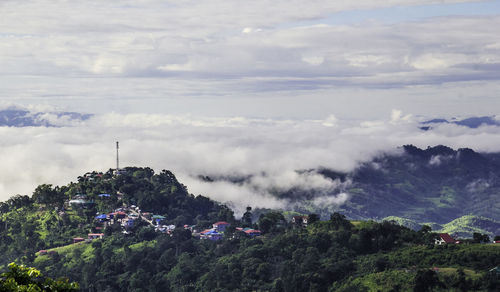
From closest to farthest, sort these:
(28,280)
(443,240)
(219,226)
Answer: (28,280) < (443,240) < (219,226)

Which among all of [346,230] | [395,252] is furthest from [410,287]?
[346,230]

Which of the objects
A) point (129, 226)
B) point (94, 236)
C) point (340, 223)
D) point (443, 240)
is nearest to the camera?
point (443, 240)

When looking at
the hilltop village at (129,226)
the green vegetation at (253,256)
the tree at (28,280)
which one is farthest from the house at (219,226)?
the tree at (28,280)

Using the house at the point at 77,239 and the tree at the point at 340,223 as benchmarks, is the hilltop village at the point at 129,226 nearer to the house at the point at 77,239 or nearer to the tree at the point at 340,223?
the house at the point at 77,239

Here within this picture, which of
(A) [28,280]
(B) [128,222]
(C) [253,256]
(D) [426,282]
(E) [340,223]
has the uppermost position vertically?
(A) [28,280]

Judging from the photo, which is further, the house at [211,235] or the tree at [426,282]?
the house at [211,235]

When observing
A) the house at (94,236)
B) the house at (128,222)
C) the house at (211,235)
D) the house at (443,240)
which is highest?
the house at (443,240)

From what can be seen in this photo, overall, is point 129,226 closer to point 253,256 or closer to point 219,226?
point 219,226

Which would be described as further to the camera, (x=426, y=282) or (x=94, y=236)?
(x=94, y=236)

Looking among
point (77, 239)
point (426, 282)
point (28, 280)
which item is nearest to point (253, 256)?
point (426, 282)

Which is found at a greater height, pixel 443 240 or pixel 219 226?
pixel 443 240

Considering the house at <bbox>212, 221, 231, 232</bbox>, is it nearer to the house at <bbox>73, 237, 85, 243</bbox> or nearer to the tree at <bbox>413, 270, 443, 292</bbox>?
the house at <bbox>73, 237, 85, 243</bbox>
